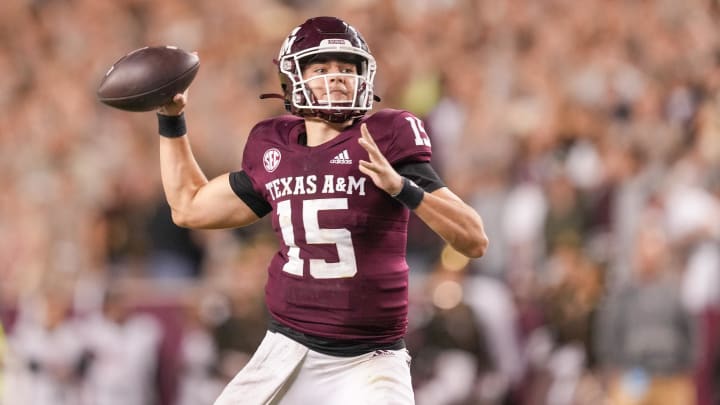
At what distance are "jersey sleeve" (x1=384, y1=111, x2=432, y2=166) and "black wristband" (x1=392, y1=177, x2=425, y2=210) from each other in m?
0.21

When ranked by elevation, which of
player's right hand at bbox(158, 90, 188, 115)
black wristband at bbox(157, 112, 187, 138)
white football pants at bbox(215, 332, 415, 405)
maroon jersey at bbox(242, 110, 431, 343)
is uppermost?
player's right hand at bbox(158, 90, 188, 115)

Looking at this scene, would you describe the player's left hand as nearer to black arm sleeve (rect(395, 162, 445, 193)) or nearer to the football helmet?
black arm sleeve (rect(395, 162, 445, 193))

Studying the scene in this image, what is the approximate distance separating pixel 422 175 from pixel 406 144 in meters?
0.10

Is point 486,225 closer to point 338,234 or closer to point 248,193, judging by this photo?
point 248,193

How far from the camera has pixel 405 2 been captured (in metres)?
9.80

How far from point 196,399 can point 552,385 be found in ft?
6.59

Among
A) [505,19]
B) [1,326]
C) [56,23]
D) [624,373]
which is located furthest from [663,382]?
[56,23]

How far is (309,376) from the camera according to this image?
3.69 m

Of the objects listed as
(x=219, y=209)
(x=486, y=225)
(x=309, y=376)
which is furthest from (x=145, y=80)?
(x=486, y=225)

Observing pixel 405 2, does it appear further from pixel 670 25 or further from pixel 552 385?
pixel 552 385

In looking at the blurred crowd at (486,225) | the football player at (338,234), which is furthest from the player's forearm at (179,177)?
the blurred crowd at (486,225)

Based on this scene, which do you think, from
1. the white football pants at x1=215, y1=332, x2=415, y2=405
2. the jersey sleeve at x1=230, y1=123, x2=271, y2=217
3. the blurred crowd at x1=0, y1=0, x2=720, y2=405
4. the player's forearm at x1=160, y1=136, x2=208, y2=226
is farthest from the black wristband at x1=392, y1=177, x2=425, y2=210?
the blurred crowd at x1=0, y1=0, x2=720, y2=405

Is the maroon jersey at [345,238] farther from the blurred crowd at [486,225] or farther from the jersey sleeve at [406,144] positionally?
the blurred crowd at [486,225]

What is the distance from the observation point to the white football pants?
3605 mm
